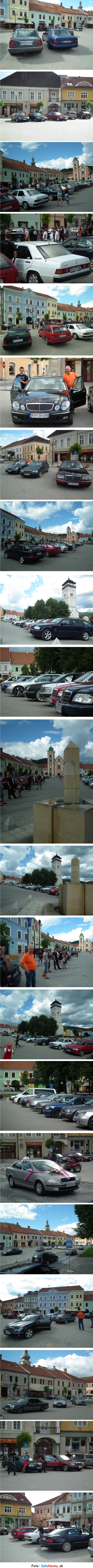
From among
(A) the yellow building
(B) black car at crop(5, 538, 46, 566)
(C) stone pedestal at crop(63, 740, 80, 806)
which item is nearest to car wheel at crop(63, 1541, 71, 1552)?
(A) the yellow building

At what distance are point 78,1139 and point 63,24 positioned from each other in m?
10.5

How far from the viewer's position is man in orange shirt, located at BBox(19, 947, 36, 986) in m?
15.5

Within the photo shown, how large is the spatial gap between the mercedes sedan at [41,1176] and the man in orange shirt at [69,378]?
7.15m

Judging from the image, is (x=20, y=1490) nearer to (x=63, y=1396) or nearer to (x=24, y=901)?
(x=63, y=1396)

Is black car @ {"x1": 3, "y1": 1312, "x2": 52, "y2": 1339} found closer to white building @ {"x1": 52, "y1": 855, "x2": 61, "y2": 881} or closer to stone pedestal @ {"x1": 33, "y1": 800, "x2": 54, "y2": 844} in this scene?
white building @ {"x1": 52, "y1": 855, "x2": 61, "y2": 881}

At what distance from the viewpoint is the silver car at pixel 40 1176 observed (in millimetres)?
15078

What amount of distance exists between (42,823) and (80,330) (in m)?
4.86

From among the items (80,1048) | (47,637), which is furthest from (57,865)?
(47,637)

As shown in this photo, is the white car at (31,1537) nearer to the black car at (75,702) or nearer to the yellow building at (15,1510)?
the yellow building at (15,1510)

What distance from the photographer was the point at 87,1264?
15.2 meters

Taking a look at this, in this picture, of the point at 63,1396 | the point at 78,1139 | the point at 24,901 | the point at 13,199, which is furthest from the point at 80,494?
the point at 63,1396

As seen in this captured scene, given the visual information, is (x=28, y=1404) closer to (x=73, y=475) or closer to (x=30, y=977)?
(x=30, y=977)

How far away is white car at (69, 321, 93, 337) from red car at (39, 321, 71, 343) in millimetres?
45

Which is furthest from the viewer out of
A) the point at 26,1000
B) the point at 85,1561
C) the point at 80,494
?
the point at 80,494
